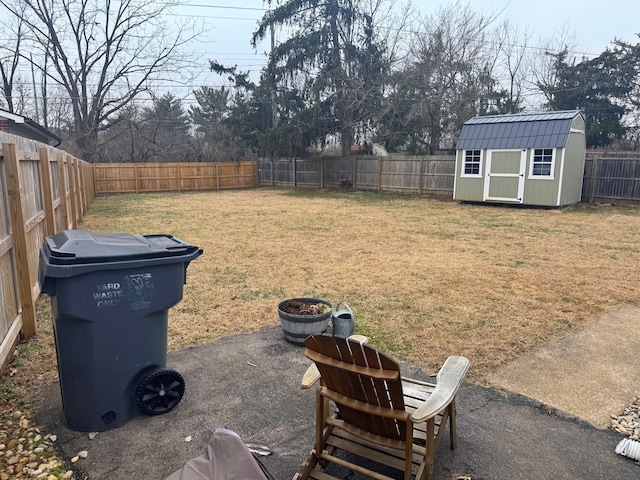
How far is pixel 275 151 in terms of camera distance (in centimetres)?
2062

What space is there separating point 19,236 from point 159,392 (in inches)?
84.9

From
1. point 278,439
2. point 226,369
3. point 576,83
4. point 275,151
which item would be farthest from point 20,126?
point 576,83

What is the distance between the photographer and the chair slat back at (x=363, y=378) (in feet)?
Result: 6.12

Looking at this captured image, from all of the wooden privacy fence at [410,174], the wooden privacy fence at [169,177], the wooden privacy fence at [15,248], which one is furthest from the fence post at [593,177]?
the wooden privacy fence at [169,177]

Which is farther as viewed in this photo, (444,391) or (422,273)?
(422,273)

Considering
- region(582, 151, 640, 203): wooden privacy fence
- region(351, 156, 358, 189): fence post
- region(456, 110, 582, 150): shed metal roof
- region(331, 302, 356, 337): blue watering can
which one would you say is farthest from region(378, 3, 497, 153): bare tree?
region(331, 302, 356, 337): blue watering can

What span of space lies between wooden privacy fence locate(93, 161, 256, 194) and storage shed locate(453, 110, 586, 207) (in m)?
13.8

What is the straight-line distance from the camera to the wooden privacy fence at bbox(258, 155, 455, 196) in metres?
17.7

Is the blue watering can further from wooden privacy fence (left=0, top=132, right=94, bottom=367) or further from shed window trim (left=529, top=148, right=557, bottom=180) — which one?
shed window trim (left=529, top=148, right=557, bottom=180)

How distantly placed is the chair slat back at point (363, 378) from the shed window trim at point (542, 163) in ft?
44.0

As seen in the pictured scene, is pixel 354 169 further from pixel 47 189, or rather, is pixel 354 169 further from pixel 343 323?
pixel 343 323


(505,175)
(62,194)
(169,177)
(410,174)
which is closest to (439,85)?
(410,174)

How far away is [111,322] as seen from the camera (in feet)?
8.02

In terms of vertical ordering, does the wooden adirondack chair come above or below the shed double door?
below
